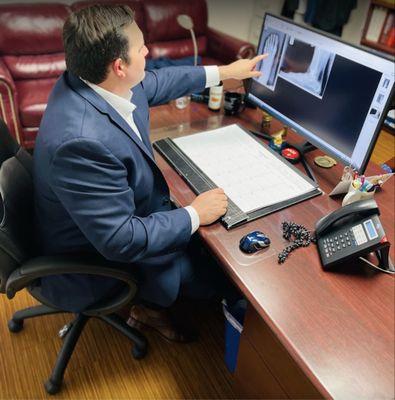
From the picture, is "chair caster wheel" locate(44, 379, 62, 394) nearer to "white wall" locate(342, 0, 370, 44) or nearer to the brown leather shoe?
the brown leather shoe

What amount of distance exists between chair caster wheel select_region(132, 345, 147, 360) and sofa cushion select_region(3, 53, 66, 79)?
2.18m

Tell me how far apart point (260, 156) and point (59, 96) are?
0.68 metres

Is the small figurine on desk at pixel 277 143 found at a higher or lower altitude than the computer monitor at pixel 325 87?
lower

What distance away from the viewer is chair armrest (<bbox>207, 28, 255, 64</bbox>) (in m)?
3.24

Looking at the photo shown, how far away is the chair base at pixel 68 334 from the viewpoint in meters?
1.33

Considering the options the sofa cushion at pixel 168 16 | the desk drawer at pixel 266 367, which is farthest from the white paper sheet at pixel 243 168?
the sofa cushion at pixel 168 16

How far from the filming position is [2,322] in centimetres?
154

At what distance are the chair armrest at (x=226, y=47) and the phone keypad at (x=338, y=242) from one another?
2667 millimetres

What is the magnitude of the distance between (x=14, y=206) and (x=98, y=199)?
34cm

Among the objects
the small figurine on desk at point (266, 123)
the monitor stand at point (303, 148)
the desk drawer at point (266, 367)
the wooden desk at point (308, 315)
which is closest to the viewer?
the wooden desk at point (308, 315)

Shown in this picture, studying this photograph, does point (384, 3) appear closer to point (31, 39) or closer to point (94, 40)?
point (31, 39)

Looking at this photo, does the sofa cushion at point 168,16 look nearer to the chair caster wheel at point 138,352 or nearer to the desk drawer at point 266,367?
the chair caster wheel at point 138,352

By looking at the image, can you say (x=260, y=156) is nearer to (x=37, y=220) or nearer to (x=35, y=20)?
(x=37, y=220)

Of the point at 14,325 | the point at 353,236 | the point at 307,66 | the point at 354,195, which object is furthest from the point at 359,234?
the point at 14,325
